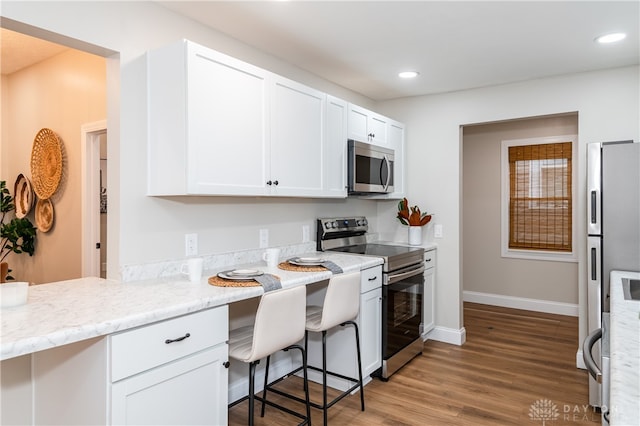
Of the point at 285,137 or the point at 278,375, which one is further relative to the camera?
the point at 278,375

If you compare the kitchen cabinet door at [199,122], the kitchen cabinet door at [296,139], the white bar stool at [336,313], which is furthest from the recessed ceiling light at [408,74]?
the white bar stool at [336,313]

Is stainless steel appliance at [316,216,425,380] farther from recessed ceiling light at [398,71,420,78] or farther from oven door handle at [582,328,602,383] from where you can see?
oven door handle at [582,328,602,383]

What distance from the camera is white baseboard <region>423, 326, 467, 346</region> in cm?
399

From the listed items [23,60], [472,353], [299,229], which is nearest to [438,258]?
[472,353]

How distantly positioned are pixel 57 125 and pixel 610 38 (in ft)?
13.8

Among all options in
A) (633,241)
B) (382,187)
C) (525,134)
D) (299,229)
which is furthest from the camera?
(525,134)

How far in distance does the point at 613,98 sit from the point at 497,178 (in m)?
2.15

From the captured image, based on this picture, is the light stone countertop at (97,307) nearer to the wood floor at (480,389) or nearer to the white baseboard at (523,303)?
the wood floor at (480,389)

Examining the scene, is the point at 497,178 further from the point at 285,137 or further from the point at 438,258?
the point at 285,137

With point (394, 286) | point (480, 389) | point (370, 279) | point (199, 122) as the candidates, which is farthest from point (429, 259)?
point (199, 122)

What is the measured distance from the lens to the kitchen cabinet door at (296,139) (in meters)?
2.65

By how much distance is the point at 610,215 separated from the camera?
2.67 metres

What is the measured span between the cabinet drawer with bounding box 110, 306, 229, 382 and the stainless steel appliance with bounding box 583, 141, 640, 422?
228cm

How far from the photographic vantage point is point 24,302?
5.47 ft
